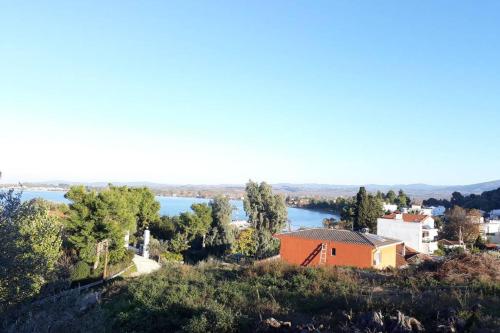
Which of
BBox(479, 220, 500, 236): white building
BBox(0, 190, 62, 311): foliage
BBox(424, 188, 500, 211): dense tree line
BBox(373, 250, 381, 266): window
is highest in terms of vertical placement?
BBox(0, 190, 62, 311): foliage

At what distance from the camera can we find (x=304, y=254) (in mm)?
25922

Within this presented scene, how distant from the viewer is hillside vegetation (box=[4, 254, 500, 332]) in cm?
713

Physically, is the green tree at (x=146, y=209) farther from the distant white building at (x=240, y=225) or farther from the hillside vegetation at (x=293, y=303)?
the hillside vegetation at (x=293, y=303)

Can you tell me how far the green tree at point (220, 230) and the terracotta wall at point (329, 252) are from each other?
39.9 feet

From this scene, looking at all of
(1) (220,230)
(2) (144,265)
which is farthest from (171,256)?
(1) (220,230)

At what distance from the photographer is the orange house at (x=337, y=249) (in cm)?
2379

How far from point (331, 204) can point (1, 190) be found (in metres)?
115

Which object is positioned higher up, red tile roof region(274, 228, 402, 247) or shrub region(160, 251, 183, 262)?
red tile roof region(274, 228, 402, 247)

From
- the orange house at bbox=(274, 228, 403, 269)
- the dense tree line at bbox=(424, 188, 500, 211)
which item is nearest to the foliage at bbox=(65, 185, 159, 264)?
the orange house at bbox=(274, 228, 403, 269)

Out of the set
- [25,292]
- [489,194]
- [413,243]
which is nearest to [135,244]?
[413,243]

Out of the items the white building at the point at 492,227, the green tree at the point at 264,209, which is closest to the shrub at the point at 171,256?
the green tree at the point at 264,209

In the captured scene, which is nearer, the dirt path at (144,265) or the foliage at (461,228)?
the dirt path at (144,265)

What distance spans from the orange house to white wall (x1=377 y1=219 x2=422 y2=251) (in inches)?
468

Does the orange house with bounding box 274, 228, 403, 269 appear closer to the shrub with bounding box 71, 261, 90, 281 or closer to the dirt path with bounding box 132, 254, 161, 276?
the dirt path with bounding box 132, 254, 161, 276
